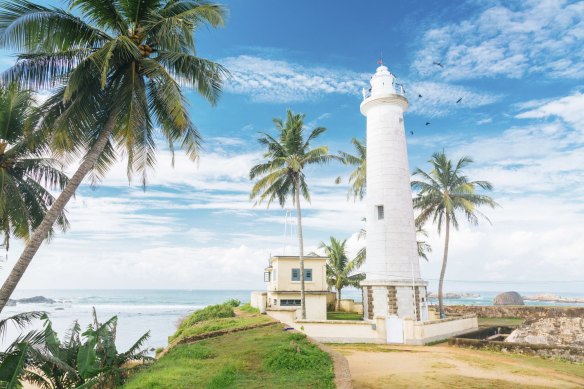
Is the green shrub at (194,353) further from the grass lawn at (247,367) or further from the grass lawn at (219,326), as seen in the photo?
the grass lawn at (219,326)

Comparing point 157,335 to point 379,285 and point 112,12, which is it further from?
point 112,12

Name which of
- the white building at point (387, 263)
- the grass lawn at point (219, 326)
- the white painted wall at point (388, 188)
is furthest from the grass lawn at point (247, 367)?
the white painted wall at point (388, 188)

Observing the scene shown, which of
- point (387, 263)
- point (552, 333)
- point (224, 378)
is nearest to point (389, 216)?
point (387, 263)

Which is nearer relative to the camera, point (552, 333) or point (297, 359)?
point (297, 359)

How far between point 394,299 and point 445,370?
8.16m

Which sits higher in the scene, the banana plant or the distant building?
the distant building

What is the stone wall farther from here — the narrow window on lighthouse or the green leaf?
the green leaf

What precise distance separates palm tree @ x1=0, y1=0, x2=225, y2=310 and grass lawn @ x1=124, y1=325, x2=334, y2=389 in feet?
13.7

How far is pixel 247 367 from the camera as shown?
991 cm

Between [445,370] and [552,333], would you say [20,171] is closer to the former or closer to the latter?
[445,370]

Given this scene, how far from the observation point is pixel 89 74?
419 inches

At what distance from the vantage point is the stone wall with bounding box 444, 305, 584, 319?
27.2 meters

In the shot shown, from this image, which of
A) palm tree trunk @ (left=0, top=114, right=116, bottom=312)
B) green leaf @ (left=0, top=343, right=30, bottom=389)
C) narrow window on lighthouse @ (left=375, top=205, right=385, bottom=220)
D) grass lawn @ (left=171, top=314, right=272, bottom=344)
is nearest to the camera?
green leaf @ (left=0, top=343, right=30, bottom=389)

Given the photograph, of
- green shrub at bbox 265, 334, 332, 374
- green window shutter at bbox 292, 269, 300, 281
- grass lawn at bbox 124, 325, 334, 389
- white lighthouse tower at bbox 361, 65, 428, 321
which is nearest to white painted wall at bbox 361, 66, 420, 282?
white lighthouse tower at bbox 361, 65, 428, 321
